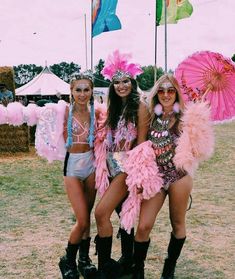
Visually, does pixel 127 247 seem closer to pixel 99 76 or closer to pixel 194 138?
pixel 194 138

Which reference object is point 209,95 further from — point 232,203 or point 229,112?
point 232,203

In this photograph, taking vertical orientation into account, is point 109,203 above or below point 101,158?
below

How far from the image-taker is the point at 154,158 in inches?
125

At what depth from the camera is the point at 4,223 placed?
5.08 m

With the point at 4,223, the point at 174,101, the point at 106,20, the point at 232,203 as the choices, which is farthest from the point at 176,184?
the point at 106,20

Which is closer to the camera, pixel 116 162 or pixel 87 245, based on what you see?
pixel 116 162

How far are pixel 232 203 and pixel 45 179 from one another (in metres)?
3.40

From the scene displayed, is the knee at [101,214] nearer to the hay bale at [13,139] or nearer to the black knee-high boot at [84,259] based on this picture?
the black knee-high boot at [84,259]

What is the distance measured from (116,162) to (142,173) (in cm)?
26

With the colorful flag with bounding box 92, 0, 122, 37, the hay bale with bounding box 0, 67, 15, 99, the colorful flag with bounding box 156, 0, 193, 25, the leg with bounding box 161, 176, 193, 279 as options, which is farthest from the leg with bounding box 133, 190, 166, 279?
the hay bale with bounding box 0, 67, 15, 99

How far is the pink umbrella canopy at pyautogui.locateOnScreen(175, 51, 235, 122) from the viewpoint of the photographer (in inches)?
136

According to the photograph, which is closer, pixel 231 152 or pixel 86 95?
pixel 86 95

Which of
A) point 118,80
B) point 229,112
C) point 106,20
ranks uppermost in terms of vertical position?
point 106,20

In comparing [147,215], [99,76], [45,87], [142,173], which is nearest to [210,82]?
[142,173]
